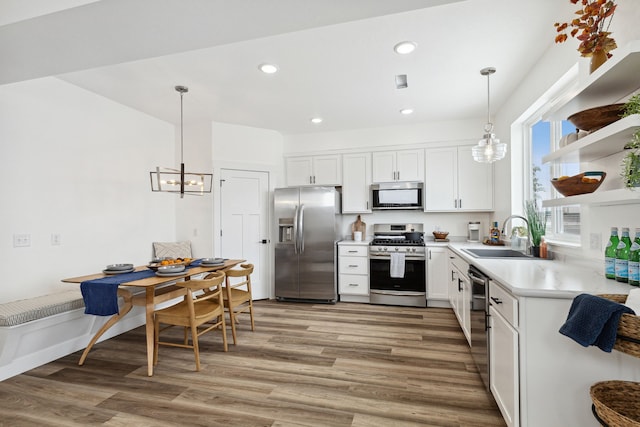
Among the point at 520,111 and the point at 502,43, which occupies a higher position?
the point at 502,43

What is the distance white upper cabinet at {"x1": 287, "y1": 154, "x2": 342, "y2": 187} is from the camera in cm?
495

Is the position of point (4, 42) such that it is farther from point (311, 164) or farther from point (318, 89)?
point (311, 164)

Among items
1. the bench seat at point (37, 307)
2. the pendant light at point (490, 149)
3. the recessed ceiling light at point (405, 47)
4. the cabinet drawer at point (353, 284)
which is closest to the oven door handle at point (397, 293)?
the cabinet drawer at point (353, 284)

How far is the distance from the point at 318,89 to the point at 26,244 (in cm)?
324

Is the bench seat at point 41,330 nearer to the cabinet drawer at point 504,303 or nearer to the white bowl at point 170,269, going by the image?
the white bowl at point 170,269

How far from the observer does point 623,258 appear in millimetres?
1632

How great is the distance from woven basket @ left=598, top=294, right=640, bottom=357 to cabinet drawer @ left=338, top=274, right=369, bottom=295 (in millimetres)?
3474

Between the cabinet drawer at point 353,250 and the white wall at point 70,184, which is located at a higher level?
the white wall at point 70,184

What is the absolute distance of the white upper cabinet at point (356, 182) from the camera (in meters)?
4.81

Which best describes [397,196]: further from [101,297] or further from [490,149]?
[101,297]

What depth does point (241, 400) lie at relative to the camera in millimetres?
2146

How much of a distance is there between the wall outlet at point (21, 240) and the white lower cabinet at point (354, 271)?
11.5ft

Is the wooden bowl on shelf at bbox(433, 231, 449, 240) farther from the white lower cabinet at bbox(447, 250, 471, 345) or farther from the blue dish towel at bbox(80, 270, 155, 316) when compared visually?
the blue dish towel at bbox(80, 270, 155, 316)

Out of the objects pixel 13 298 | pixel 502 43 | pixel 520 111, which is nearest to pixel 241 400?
pixel 13 298
